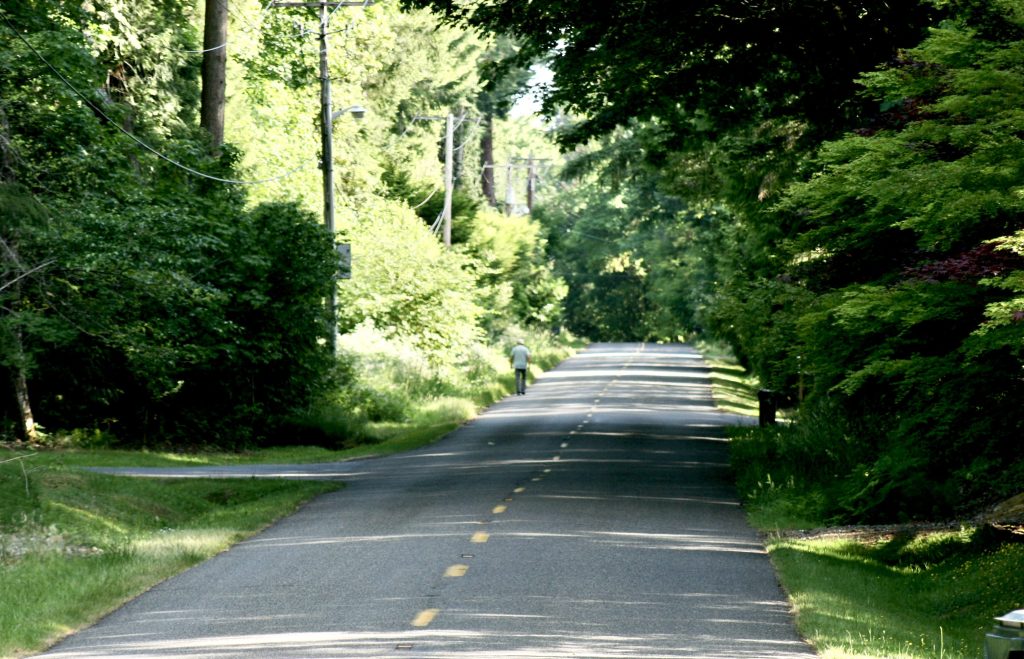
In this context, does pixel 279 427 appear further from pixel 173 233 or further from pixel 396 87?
pixel 396 87

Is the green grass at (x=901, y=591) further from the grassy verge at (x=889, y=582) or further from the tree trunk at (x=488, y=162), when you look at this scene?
the tree trunk at (x=488, y=162)

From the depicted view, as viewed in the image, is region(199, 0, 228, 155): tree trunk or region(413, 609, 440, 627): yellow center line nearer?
region(413, 609, 440, 627): yellow center line

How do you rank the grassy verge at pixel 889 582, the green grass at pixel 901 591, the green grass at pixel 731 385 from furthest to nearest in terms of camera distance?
1. the green grass at pixel 731 385
2. the grassy verge at pixel 889 582
3. the green grass at pixel 901 591

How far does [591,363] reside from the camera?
77375mm

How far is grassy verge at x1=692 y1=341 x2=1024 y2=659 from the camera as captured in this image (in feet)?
36.7

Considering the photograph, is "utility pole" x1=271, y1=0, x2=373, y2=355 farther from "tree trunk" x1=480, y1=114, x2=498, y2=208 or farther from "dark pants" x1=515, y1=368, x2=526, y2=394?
"tree trunk" x1=480, y1=114, x2=498, y2=208

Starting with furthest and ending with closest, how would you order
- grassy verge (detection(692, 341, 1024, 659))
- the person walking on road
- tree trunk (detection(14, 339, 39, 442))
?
the person walking on road < tree trunk (detection(14, 339, 39, 442)) < grassy verge (detection(692, 341, 1024, 659))

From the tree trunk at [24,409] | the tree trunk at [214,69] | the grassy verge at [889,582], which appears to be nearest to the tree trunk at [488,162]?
the tree trunk at [214,69]

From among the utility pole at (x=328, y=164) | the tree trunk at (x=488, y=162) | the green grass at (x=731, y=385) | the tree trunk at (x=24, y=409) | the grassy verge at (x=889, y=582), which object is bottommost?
the green grass at (x=731, y=385)

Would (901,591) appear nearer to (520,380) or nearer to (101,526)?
(101,526)

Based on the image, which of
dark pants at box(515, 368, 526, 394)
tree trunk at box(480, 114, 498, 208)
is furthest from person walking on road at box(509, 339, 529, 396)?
tree trunk at box(480, 114, 498, 208)

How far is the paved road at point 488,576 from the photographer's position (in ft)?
34.9

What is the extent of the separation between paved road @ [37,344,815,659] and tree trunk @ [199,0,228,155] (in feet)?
30.2

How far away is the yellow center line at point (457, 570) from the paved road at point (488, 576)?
3 centimetres
